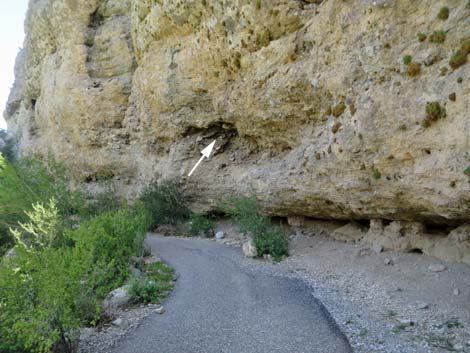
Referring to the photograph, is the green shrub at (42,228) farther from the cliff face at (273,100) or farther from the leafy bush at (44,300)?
Result: the cliff face at (273,100)

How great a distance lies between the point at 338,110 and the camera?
12953mm

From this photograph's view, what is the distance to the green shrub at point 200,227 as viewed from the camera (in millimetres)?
21359

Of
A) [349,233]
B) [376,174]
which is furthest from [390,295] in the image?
[349,233]

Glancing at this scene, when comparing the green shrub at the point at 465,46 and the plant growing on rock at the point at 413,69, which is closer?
the green shrub at the point at 465,46

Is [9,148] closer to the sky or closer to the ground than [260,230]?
→ closer to the sky

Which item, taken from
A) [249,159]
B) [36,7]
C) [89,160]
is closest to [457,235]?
[249,159]

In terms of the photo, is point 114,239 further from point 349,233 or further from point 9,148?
point 9,148

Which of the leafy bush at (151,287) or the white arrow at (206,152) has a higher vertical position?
the white arrow at (206,152)

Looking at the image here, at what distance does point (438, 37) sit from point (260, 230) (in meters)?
9.98

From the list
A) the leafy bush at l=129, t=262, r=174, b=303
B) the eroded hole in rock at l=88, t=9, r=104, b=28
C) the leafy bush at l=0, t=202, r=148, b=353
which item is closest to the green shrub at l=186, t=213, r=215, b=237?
the leafy bush at l=129, t=262, r=174, b=303

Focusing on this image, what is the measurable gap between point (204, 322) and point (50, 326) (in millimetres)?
3475

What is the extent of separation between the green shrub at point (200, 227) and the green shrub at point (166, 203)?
5.03 ft

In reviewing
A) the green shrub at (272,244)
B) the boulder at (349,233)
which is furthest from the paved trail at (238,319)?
the boulder at (349,233)

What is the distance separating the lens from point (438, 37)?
31.1 ft
